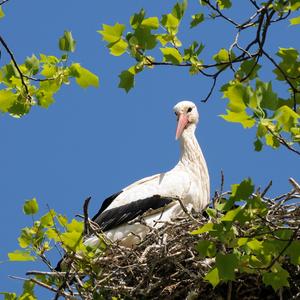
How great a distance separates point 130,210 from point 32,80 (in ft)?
9.21

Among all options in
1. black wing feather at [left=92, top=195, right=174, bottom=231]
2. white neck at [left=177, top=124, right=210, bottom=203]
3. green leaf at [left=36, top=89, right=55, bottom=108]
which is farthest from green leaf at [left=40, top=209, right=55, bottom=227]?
white neck at [left=177, top=124, right=210, bottom=203]

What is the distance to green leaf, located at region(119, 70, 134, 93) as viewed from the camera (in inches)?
250

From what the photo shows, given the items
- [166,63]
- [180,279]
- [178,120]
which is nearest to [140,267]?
[180,279]

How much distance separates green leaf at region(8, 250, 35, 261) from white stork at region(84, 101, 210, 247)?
1551mm

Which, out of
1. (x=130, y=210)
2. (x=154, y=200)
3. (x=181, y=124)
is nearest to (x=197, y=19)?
(x=154, y=200)

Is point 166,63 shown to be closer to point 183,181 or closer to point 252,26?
point 252,26

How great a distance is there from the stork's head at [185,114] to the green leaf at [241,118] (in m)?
4.88

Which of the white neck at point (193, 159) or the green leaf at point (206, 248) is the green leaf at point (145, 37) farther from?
the white neck at point (193, 159)

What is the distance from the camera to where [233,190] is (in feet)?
17.7

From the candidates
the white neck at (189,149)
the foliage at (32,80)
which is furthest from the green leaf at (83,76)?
the white neck at (189,149)

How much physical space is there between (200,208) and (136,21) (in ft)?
10.7

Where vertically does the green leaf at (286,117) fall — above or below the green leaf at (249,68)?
below

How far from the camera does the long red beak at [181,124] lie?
10039mm

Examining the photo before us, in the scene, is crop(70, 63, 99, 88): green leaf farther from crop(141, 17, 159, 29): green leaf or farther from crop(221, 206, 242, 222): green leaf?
crop(221, 206, 242, 222): green leaf
